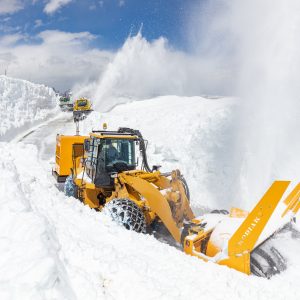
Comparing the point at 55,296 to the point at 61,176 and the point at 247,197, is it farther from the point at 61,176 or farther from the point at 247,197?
the point at 247,197

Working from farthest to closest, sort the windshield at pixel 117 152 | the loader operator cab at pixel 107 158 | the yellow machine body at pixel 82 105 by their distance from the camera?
the yellow machine body at pixel 82 105 → the windshield at pixel 117 152 → the loader operator cab at pixel 107 158

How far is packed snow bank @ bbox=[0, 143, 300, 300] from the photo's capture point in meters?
2.96

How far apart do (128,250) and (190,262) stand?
0.85 metres

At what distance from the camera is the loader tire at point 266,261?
181 inches

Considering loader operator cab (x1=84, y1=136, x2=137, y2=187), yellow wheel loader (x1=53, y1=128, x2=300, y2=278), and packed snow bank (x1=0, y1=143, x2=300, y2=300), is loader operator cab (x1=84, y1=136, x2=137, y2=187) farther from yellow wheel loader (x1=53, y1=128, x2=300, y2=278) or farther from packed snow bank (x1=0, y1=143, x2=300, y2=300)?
packed snow bank (x1=0, y1=143, x2=300, y2=300)

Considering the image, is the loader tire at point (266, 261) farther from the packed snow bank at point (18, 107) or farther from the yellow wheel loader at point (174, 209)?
the packed snow bank at point (18, 107)

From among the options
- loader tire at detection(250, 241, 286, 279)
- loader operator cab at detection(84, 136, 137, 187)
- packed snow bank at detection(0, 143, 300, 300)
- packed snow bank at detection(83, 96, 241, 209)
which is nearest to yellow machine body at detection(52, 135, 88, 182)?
loader operator cab at detection(84, 136, 137, 187)

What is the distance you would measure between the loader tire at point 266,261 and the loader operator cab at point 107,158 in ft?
11.0

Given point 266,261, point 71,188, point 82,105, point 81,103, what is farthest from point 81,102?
point 266,261

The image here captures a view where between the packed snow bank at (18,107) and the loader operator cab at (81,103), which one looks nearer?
the packed snow bank at (18,107)

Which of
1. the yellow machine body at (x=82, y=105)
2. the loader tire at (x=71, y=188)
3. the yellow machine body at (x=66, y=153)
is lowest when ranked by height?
the loader tire at (x=71, y=188)

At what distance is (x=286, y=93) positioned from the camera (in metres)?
12.0

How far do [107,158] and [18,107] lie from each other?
24.1 m

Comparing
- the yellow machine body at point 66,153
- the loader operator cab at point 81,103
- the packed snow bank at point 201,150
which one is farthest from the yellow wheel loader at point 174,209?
the loader operator cab at point 81,103
